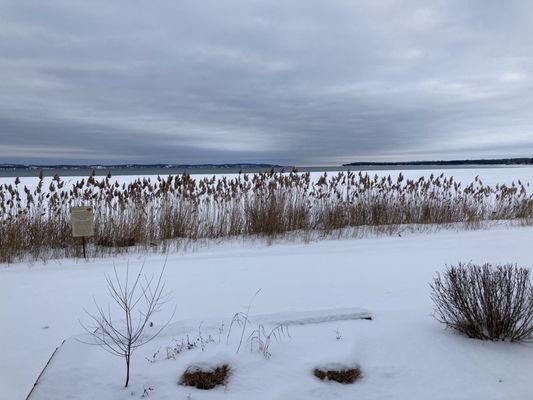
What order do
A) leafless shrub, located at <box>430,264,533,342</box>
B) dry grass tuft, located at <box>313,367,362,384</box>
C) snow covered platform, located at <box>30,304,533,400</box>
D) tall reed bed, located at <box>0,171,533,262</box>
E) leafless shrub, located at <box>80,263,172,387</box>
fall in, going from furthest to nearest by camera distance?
tall reed bed, located at <box>0,171,533,262</box> < leafless shrub, located at <box>430,264,533,342</box> < leafless shrub, located at <box>80,263,172,387</box> < dry grass tuft, located at <box>313,367,362,384</box> < snow covered platform, located at <box>30,304,533,400</box>

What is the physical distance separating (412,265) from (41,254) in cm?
643

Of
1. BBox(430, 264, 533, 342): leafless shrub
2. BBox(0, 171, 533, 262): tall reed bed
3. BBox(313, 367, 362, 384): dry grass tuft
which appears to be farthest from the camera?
BBox(0, 171, 533, 262): tall reed bed

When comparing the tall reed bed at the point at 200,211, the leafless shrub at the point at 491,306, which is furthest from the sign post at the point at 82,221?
the leafless shrub at the point at 491,306

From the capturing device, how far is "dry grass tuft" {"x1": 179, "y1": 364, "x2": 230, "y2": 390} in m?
2.70

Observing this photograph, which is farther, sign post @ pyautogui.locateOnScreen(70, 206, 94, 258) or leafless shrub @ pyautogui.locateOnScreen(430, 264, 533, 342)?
sign post @ pyautogui.locateOnScreen(70, 206, 94, 258)

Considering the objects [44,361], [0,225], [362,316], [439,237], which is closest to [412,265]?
[362,316]

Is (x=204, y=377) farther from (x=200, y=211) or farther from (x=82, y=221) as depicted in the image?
(x=200, y=211)

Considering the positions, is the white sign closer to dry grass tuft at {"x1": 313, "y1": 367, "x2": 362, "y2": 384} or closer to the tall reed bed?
the tall reed bed

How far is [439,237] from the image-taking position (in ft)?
30.0

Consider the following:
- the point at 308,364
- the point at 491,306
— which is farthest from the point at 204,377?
the point at 491,306

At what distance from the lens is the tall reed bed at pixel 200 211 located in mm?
7767

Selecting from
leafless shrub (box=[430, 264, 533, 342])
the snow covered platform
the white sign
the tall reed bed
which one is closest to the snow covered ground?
the snow covered platform

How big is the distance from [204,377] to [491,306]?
2.27m

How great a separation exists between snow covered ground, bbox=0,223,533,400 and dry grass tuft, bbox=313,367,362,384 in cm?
5
